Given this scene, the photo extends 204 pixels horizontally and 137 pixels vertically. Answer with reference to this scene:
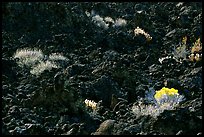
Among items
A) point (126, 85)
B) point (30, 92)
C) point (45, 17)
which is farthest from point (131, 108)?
point (45, 17)

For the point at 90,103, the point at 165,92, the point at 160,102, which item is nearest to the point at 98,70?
the point at 90,103

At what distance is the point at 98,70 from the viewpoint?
10.1m

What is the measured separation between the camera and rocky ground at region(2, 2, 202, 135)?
7.61 metres

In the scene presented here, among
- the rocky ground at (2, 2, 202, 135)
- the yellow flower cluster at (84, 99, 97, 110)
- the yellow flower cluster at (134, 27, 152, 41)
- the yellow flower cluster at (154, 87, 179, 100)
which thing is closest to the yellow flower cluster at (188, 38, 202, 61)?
the rocky ground at (2, 2, 202, 135)

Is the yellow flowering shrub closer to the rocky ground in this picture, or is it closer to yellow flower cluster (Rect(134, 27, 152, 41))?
the rocky ground

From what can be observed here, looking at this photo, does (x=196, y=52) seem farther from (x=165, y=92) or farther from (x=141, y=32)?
(x=165, y=92)

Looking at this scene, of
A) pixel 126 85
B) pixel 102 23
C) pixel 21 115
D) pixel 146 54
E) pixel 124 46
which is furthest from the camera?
pixel 102 23

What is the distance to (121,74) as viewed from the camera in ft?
32.6

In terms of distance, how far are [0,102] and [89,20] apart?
616cm

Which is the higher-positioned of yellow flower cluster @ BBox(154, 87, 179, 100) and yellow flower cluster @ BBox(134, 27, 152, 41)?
yellow flower cluster @ BBox(134, 27, 152, 41)

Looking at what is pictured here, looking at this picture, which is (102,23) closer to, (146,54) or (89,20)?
(89,20)

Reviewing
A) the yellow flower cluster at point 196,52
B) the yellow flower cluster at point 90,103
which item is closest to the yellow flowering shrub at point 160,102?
the yellow flower cluster at point 90,103

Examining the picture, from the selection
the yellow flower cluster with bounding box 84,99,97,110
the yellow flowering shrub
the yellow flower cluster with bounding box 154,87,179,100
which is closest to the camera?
the yellow flowering shrub

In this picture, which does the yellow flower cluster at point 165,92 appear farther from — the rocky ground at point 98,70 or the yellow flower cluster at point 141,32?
the yellow flower cluster at point 141,32
